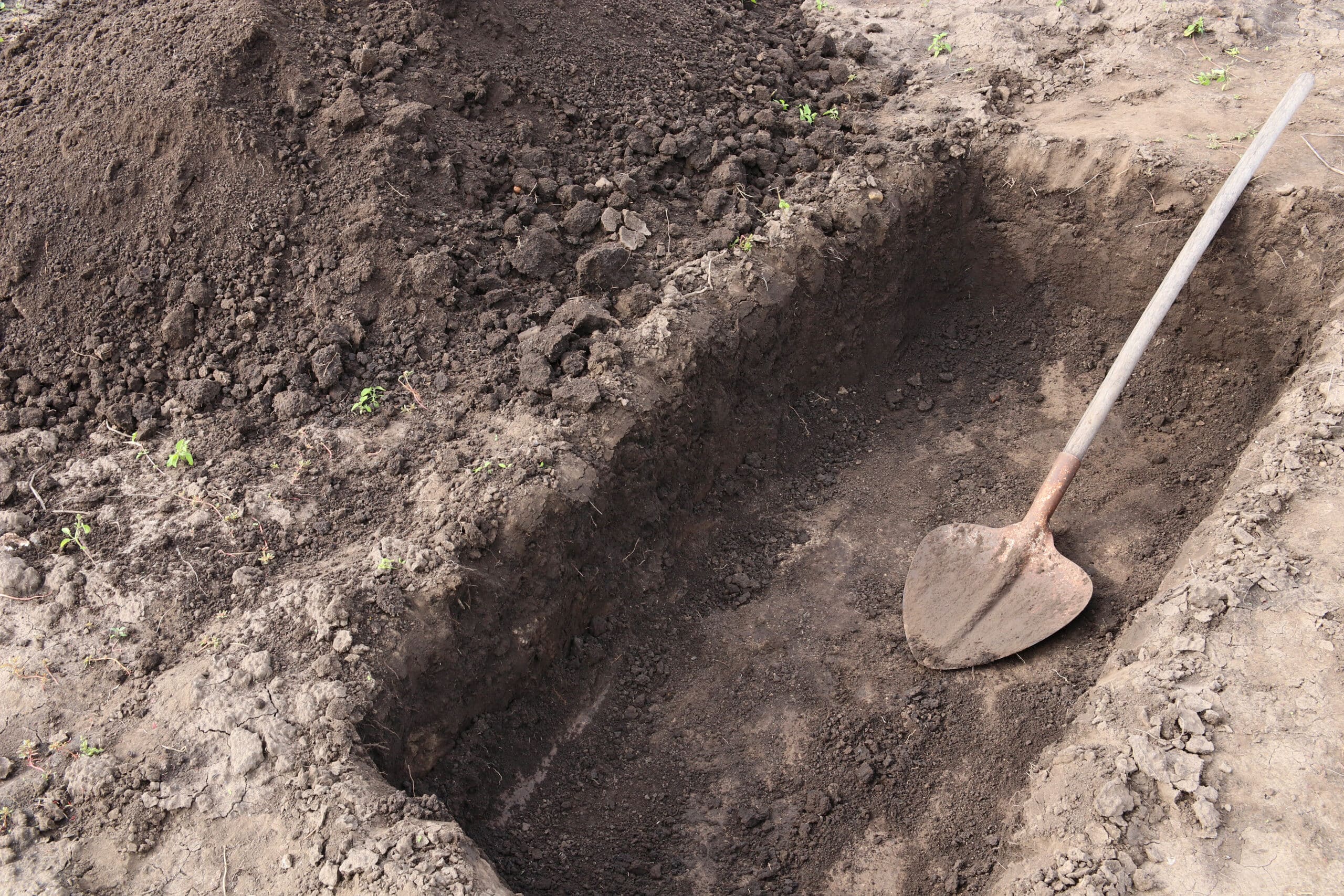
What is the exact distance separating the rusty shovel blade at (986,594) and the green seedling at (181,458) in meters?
3.39

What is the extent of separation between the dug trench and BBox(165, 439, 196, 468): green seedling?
4.88ft

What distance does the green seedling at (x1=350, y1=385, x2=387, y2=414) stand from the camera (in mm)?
4008

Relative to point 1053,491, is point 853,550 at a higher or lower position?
lower

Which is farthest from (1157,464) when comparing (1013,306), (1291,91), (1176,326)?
(1291,91)

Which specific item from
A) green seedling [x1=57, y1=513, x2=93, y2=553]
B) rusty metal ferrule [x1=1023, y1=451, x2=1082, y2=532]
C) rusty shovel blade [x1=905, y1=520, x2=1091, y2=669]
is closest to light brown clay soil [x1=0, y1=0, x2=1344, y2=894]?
green seedling [x1=57, y1=513, x2=93, y2=553]

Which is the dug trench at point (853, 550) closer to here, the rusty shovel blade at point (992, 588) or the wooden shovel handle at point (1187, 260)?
the rusty shovel blade at point (992, 588)

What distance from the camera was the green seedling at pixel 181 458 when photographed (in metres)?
3.86

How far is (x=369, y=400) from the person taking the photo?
13.3ft

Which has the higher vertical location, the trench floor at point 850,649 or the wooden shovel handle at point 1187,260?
the wooden shovel handle at point 1187,260

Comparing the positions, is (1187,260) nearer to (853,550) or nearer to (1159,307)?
(1159,307)

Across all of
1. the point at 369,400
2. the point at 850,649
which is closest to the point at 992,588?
the point at 850,649

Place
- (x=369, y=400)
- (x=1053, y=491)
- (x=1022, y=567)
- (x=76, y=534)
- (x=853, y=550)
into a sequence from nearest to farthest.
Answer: (x=76, y=534), (x=369, y=400), (x=1022, y=567), (x=1053, y=491), (x=853, y=550)

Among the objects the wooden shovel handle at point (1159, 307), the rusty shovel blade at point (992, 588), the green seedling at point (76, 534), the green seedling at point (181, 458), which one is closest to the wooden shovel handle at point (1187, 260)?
the wooden shovel handle at point (1159, 307)

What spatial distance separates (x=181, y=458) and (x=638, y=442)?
207 cm
